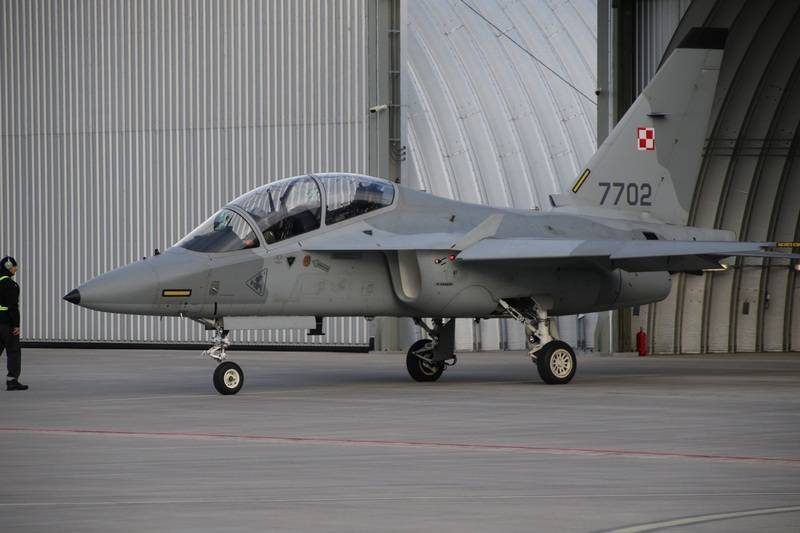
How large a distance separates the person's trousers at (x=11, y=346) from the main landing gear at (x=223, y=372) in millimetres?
3089

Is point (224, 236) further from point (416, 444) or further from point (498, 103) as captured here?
point (498, 103)

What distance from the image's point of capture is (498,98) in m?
30.1

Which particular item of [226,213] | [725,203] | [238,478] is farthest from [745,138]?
[238,478]

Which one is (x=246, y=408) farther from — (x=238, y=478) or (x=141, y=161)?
(x=141, y=161)

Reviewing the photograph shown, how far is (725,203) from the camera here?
28516mm

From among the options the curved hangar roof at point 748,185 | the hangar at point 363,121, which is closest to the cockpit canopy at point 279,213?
the hangar at point 363,121

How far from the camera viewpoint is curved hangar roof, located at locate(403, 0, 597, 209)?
95.8ft

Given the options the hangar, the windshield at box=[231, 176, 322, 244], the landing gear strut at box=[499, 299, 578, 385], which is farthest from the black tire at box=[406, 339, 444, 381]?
the hangar

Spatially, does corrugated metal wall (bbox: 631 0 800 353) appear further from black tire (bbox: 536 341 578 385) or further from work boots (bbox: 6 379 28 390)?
work boots (bbox: 6 379 28 390)

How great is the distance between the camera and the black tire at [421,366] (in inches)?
709

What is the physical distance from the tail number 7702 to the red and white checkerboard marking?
0.58 meters

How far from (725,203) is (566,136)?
12.7 feet

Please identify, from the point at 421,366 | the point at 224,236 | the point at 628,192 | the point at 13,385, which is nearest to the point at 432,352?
the point at 421,366

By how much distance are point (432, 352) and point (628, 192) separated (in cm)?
386
